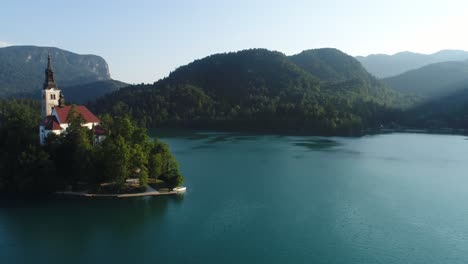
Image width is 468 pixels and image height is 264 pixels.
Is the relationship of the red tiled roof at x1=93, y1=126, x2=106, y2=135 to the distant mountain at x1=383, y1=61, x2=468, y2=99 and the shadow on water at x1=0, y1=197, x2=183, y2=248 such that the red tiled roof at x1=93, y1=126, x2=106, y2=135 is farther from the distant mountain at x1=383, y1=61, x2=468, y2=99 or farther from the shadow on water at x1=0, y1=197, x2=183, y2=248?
the distant mountain at x1=383, y1=61, x2=468, y2=99

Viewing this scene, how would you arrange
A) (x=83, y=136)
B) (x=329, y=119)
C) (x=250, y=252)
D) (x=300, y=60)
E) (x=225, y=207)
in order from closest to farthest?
(x=250, y=252) < (x=225, y=207) < (x=83, y=136) < (x=329, y=119) < (x=300, y=60)

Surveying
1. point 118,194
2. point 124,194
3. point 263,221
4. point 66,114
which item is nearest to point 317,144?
point 263,221

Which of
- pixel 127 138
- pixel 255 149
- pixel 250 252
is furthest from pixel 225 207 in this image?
pixel 255 149

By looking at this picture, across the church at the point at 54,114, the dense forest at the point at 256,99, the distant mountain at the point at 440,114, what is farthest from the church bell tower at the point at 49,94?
the distant mountain at the point at 440,114

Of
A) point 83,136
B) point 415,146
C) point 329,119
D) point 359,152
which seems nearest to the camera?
point 83,136

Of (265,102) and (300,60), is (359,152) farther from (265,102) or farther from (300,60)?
(300,60)

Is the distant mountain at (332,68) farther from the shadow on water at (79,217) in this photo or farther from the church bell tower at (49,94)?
the shadow on water at (79,217)
